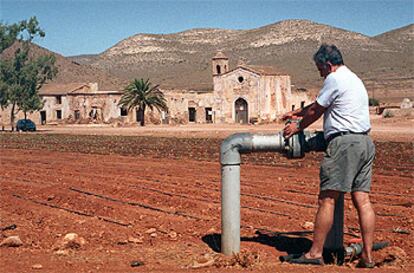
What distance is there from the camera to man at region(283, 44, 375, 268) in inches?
246

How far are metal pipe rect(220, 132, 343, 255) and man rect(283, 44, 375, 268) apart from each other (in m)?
0.23

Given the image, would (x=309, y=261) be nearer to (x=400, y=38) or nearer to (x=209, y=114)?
(x=209, y=114)

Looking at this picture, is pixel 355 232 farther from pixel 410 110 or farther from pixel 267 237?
pixel 410 110

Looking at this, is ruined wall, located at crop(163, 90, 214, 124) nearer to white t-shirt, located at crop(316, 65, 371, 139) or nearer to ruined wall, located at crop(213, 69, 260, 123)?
ruined wall, located at crop(213, 69, 260, 123)

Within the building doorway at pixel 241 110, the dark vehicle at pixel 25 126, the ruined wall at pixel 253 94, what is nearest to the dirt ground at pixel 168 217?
the dark vehicle at pixel 25 126

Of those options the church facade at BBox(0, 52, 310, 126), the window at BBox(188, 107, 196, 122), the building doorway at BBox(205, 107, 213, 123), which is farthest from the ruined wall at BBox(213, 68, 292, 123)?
the window at BBox(188, 107, 196, 122)

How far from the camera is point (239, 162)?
6727mm

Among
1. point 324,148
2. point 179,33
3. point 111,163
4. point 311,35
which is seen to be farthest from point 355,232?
point 179,33

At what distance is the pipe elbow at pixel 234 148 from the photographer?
6.71m

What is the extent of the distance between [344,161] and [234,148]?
3.72 feet

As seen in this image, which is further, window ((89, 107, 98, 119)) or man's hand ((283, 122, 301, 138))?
window ((89, 107, 98, 119))

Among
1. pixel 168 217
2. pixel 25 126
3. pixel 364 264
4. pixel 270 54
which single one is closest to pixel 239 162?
pixel 364 264

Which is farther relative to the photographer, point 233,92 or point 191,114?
point 191,114

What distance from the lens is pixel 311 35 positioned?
155 metres
